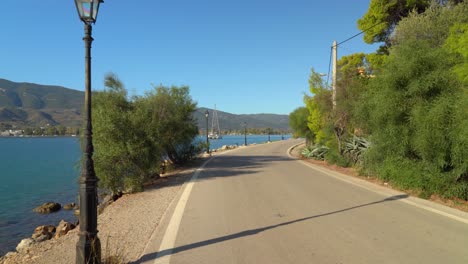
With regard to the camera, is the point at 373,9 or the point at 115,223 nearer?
the point at 115,223

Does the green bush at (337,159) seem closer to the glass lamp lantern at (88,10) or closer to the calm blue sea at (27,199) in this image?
the calm blue sea at (27,199)

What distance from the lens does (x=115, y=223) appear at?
8742mm

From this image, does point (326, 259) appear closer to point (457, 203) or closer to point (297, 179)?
point (457, 203)

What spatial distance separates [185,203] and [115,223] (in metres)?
2.18

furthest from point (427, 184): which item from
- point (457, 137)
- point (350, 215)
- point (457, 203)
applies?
point (350, 215)

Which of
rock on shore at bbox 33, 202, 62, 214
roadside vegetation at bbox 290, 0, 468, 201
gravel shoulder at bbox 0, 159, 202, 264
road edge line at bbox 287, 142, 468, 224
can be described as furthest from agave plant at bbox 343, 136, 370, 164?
rock on shore at bbox 33, 202, 62, 214

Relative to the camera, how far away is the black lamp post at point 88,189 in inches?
208

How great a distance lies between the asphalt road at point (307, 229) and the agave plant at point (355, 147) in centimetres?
673

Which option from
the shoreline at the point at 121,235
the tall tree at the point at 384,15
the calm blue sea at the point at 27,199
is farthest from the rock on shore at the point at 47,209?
the tall tree at the point at 384,15

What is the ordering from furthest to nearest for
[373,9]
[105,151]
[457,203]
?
[373,9] → [105,151] → [457,203]

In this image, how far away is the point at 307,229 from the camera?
287 inches

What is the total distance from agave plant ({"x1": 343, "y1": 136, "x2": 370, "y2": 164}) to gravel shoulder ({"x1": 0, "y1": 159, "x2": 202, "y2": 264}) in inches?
408

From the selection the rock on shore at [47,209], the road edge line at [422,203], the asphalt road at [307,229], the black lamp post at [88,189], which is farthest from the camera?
the rock on shore at [47,209]

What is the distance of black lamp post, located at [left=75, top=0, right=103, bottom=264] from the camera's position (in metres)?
5.29
